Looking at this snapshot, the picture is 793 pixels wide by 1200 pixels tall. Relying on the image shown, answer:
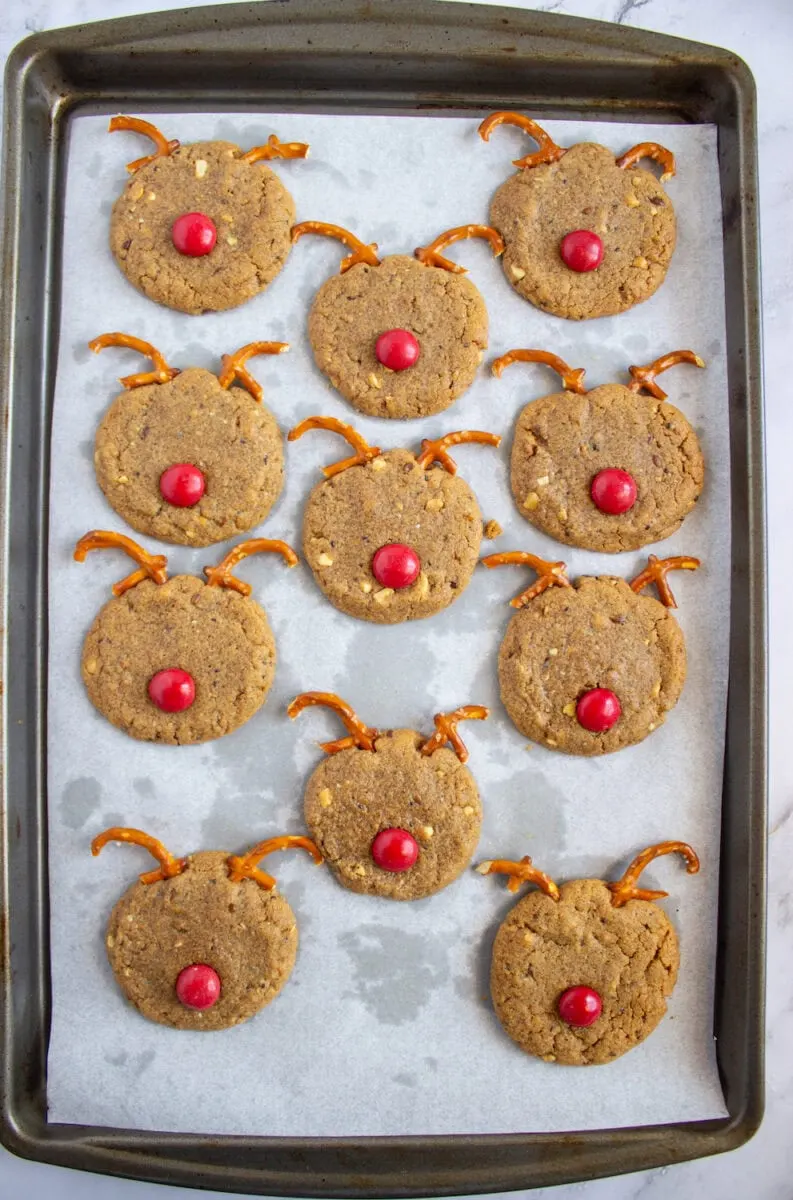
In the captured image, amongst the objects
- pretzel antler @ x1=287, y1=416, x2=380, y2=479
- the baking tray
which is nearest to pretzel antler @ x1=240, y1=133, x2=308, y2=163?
the baking tray

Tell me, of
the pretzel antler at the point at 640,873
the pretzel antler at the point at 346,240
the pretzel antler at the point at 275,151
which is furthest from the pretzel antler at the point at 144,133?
the pretzel antler at the point at 640,873

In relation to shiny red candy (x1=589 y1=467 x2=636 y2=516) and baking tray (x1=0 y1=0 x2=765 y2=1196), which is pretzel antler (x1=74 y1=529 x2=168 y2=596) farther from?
shiny red candy (x1=589 y1=467 x2=636 y2=516)

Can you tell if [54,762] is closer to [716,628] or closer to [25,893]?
[25,893]

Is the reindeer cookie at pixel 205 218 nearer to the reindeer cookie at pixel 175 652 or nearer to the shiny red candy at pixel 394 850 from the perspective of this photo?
the reindeer cookie at pixel 175 652

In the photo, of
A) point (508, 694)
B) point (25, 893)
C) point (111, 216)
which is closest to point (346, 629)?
point (508, 694)

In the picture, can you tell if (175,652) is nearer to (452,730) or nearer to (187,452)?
(187,452)

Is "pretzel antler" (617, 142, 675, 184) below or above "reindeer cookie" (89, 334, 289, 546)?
above
